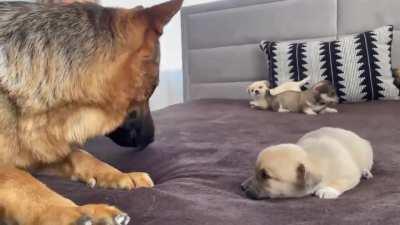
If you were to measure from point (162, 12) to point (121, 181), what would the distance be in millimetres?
382

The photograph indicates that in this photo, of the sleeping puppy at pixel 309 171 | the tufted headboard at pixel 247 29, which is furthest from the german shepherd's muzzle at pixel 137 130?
the tufted headboard at pixel 247 29

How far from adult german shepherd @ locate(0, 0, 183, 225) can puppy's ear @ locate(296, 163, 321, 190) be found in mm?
328

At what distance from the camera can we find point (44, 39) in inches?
38.6

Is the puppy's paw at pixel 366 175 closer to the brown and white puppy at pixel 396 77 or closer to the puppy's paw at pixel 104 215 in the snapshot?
the puppy's paw at pixel 104 215

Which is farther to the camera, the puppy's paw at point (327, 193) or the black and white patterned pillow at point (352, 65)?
the black and white patterned pillow at point (352, 65)

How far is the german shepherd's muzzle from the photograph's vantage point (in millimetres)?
1116

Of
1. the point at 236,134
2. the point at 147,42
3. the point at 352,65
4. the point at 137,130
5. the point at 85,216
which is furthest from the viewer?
the point at 352,65

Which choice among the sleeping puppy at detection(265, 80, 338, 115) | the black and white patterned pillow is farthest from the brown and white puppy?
the sleeping puppy at detection(265, 80, 338, 115)

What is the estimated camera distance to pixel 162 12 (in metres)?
0.92

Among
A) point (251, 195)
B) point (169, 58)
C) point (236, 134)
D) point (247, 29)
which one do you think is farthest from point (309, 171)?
point (169, 58)

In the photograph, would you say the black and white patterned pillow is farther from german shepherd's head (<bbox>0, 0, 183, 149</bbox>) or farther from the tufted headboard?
german shepherd's head (<bbox>0, 0, 183, 149</bbox>)

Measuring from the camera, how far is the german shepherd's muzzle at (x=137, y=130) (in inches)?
43.9

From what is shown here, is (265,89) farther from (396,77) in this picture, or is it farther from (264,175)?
(264,175)

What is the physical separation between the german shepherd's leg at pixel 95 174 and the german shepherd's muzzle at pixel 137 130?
0.12 metres
